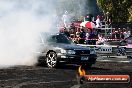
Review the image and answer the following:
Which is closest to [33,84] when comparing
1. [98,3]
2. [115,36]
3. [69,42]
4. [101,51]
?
[69,42]

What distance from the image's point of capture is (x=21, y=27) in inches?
638

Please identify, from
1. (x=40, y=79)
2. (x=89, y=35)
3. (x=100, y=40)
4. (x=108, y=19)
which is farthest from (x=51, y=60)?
(x=108, y=19)

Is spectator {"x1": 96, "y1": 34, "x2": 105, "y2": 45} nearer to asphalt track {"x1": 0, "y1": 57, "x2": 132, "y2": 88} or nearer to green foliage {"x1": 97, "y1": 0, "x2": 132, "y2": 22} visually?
green foliage {"x1": 97, "y1": 0, "x2": 132, "y2": 22}

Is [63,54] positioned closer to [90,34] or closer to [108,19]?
[90,34]

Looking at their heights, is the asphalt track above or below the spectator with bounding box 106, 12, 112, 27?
below

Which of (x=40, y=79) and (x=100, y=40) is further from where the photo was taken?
(x=100, y=40)

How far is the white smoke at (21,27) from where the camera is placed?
14539 mm

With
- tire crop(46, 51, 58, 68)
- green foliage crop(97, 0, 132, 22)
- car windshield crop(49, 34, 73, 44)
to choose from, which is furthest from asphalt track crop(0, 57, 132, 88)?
green foliage crop(97, 0, 132, 22)

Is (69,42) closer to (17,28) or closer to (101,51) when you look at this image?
(17,28)

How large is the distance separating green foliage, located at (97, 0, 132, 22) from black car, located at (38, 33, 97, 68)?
17.6 metres

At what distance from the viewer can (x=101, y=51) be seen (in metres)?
22.0

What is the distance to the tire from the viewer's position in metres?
16.3

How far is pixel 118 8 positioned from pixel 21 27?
19364 mm

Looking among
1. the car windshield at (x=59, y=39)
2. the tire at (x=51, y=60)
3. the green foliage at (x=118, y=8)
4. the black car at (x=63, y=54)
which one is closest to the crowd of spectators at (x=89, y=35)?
the green foliage at (x=118, y=8)
